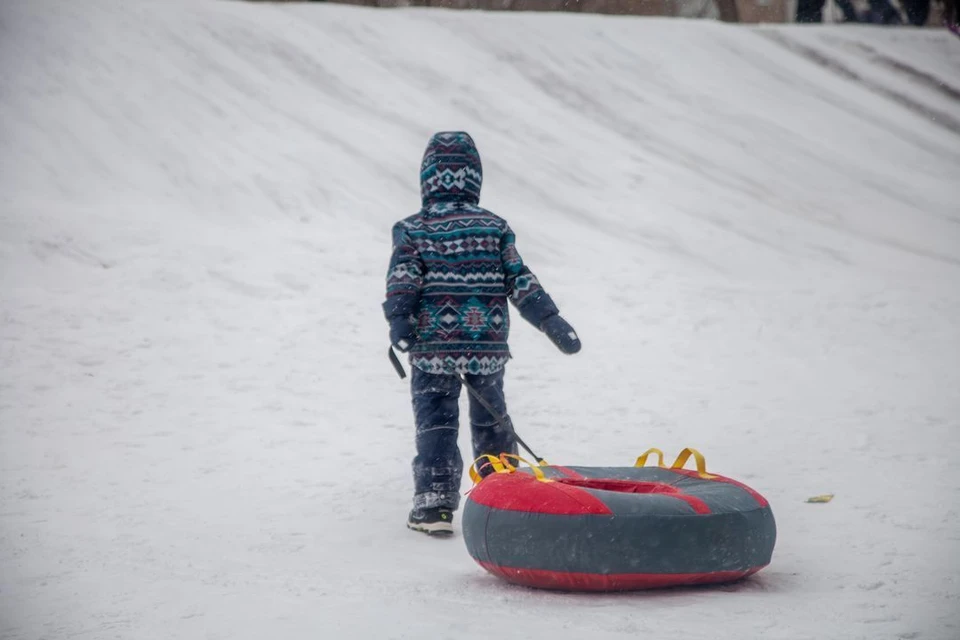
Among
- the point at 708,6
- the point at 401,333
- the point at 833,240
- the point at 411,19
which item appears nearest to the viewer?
the point at 401,333

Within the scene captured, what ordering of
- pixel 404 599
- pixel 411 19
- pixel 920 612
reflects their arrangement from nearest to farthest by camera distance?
pixel 920 612, pixel 404 599, pixel 411 19

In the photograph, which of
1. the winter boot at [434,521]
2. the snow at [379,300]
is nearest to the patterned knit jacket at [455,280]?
Answer: the winter boot at [434,521]

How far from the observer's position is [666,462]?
18.8ft

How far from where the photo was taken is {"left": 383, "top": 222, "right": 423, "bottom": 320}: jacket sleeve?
4.30m

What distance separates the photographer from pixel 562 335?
4.34m

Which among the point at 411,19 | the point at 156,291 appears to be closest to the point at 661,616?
the point at 156,291

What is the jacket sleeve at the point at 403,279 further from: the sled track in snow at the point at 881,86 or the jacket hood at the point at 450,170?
the sled track in snow at the point at 881,86

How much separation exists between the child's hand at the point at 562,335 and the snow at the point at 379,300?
37.4 inches

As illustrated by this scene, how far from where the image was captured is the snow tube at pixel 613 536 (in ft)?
10.8

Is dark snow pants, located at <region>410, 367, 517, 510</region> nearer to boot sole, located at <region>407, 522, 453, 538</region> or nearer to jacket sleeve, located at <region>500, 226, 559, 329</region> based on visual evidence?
boot sole, located at <region>407, 522, 453, 538</region>

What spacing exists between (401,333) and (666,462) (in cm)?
212

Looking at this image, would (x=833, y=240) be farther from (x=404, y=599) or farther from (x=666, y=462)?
(x=404, y=599)

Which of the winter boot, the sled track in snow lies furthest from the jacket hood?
the sled track in snow

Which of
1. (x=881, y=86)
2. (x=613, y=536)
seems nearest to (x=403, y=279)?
(x=613, y=536)
